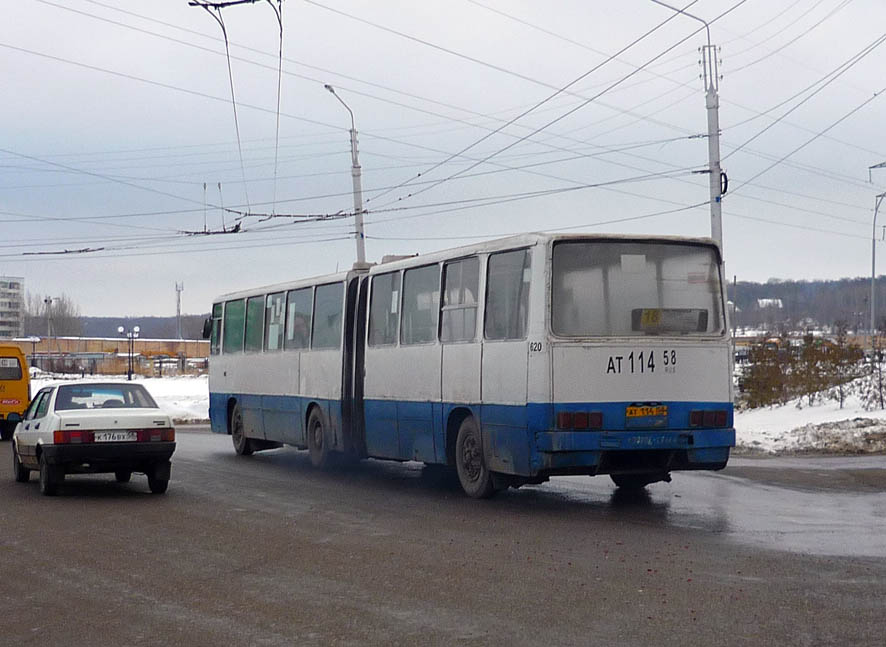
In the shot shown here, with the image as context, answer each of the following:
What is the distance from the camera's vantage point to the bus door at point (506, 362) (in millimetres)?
13750

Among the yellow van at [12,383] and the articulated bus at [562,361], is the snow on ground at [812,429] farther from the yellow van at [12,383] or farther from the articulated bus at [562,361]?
the articulated bus at [562,361]

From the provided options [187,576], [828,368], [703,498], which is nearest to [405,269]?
[703,498]

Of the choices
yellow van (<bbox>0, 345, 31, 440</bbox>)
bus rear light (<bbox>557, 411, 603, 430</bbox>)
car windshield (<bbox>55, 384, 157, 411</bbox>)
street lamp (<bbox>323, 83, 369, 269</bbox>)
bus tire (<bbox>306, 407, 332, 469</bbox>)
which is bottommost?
bus tire (<bbox>306, 407, 332, 469</bbox>)

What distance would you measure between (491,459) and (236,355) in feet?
33.9

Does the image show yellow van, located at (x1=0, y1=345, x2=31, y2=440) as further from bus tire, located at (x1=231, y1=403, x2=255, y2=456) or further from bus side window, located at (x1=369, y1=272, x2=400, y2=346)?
bus side window, located at (x1=369, y1=272, x2=400, y2=346)

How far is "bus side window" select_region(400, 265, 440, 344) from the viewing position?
1605cm

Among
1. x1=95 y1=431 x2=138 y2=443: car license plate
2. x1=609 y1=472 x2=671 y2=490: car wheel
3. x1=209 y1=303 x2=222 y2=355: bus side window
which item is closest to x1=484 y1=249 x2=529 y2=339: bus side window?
x1=609 y1=472 x2=671 y2=490: car wheel

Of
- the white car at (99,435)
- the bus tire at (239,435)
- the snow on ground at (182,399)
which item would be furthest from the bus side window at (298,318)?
the snow on ground at (182,399)

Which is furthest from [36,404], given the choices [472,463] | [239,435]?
[239,435]

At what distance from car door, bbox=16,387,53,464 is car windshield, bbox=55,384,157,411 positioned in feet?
0.99

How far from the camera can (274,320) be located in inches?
869

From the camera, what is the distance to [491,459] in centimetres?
1438

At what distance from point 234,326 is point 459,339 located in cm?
978

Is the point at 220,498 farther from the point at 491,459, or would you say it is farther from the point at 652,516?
the point at 652,516
